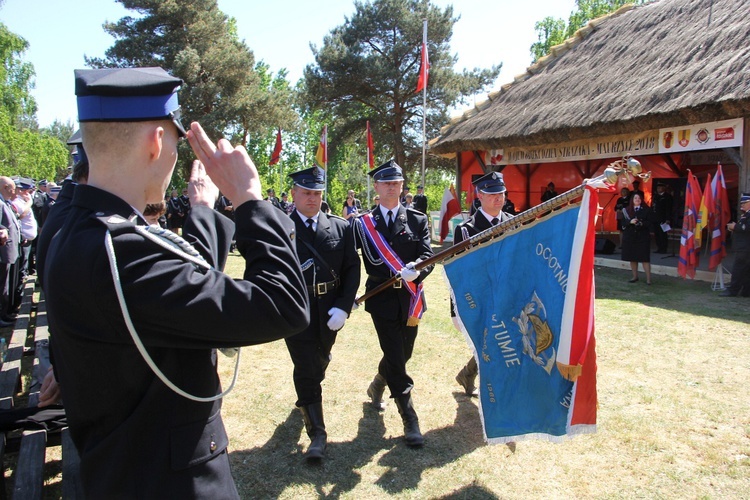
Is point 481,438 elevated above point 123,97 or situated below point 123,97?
below

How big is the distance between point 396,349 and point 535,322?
55.5 inches

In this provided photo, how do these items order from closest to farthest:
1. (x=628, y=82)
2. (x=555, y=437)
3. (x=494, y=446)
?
(x=555, y=437) < (x=494, y=446) < (x=628, y=82)

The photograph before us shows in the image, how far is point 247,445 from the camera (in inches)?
165

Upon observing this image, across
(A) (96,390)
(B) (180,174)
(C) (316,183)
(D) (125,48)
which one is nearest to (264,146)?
(B) (180,174)

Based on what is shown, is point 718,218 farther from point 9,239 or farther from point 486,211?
point 9,239

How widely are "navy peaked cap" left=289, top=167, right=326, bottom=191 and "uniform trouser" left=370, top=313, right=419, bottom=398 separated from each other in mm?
1099

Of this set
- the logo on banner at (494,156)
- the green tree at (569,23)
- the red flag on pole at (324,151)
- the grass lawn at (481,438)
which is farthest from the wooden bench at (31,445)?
the green tree at (569,23)

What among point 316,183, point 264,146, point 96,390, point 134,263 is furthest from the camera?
point 264,146

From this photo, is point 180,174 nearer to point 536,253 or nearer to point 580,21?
point 536,253

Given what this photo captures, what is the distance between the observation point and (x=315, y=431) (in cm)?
402

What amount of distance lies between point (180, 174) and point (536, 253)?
96.6 ft

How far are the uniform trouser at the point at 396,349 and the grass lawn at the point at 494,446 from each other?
42 centimetres

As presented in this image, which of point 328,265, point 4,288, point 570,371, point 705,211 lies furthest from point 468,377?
point 705,211

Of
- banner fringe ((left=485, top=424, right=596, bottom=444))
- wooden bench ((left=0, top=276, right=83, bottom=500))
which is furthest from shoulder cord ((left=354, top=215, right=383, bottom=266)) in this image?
wooden bench ((left=0, top=276, right=83, bottom=500))
